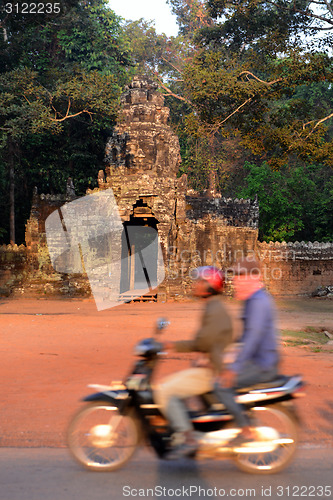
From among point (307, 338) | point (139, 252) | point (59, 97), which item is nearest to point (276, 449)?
point (307, 338)

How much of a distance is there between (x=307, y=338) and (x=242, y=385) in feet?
30.8

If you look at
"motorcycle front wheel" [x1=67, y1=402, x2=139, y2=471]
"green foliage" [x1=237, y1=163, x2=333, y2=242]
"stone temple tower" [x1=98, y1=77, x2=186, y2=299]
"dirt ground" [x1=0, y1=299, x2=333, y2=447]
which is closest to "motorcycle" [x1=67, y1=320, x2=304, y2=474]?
"motorcycle front wheel" [x1=67, y1=402, x2=139, y2=471]

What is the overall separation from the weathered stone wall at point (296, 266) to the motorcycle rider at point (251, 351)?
66.6 feet

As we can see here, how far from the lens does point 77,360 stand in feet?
32.4

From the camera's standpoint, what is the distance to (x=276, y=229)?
1226 inches

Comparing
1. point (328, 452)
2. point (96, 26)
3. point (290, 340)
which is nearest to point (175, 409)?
point (328, 452)

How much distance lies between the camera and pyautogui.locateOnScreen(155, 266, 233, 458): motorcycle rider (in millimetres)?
4500

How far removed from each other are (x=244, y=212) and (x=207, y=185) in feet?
40.9

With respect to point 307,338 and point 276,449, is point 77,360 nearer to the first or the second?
point 276,449

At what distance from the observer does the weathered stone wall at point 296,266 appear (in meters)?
24.9

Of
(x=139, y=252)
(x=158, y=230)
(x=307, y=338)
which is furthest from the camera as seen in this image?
(x=139, y=252)

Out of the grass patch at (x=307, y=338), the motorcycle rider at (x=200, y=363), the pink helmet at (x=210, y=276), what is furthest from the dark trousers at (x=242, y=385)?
the grass patch at (x=307, y=338)

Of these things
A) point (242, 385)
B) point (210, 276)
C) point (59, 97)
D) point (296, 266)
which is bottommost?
point (296, 266)

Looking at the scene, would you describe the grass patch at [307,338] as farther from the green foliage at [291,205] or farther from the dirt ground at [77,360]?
the green foliage at [291,205]
